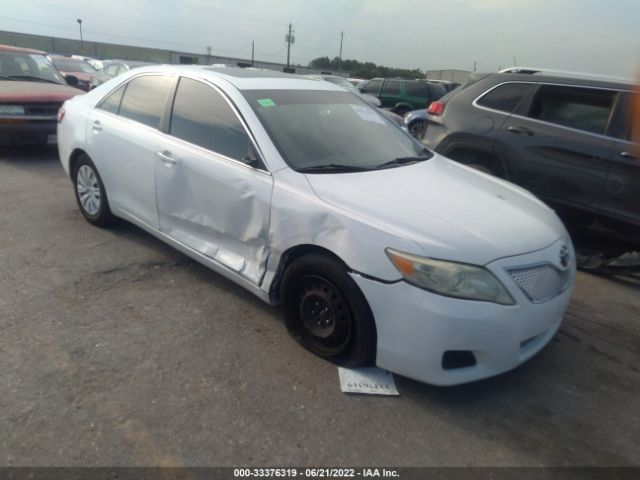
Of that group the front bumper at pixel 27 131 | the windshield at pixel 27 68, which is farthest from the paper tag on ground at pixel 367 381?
the windshield at pixel 27 68

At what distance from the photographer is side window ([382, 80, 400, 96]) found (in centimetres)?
1683

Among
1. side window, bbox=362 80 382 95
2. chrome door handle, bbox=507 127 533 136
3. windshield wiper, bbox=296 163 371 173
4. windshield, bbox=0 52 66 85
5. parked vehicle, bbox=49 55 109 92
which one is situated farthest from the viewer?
side window, bbox=362 80 382 95

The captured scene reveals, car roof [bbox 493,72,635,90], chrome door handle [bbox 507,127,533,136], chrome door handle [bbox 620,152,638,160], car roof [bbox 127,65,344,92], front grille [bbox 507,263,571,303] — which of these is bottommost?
front grille [bbox 507,263,571,303]

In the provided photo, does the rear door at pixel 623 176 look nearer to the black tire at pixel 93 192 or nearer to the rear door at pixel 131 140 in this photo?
the rear door at pixel 131 140

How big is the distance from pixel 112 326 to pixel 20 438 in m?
0.98

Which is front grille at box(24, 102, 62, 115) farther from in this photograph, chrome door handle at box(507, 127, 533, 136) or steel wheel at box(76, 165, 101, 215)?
chrome door handle at box(507, 127, 533, 136)

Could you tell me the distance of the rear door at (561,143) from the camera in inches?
177

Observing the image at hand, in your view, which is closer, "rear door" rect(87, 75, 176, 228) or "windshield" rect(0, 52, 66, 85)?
"rear door" rect(87, 75, 176, 228)

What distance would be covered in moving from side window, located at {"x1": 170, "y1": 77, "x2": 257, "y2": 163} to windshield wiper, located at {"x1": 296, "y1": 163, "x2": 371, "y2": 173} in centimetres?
35

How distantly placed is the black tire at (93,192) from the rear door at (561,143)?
3.81m

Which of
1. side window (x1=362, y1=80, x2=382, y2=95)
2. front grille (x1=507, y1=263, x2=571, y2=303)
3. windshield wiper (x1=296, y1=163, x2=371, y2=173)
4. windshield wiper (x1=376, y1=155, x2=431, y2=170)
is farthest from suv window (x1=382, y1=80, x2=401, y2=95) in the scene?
Result: front grille (x1=507, y1=263, x2=571, y2=303)

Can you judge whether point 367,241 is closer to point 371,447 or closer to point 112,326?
point 371,447

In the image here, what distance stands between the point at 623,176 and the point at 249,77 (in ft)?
10.9

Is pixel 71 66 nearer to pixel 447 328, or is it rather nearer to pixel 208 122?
pixel 208 122
